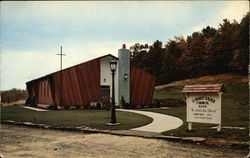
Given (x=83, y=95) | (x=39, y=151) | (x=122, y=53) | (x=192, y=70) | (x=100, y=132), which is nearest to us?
(x=39, y=151)

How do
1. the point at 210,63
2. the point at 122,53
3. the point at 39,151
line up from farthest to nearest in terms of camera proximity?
the point at 210,63 → the point at 122,53 → the point at 39,151

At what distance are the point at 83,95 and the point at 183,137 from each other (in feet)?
54.3

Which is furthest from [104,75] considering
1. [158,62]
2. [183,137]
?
[158,62]

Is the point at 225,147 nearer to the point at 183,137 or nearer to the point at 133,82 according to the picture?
the point at 183,137

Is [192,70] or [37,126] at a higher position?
[192,70]

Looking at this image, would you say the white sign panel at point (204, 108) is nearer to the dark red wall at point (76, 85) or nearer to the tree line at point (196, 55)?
the dark red wall at point (76, 85)

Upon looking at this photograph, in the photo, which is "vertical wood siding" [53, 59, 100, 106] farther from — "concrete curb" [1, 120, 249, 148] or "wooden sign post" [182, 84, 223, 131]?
"wooden sign post" [182, 84, 223, 131]

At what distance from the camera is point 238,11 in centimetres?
683

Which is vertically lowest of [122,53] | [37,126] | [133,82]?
[37,126]

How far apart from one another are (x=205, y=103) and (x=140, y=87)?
17.1 meters

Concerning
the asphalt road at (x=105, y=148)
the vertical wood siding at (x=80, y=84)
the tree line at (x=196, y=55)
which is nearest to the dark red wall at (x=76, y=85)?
the vertical wood siding at (x=80, y=84)

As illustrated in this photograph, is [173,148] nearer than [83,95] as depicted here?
Yes

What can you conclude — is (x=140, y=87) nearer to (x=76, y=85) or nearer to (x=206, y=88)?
(x=76, y=85)

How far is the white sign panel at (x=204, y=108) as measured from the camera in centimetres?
934
